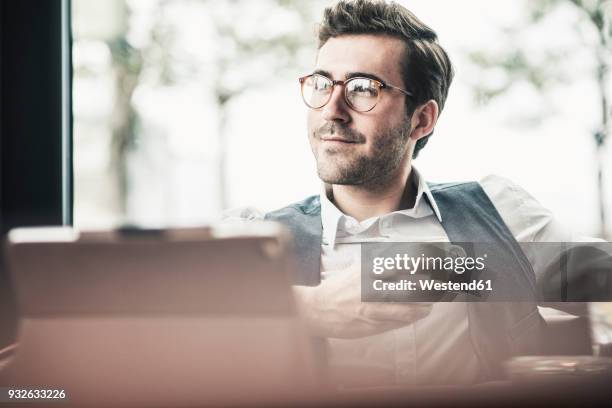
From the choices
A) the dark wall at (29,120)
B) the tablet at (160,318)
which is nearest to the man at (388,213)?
the tablet at (160,318)

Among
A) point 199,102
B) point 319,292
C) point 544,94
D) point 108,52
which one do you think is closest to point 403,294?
point 319,292

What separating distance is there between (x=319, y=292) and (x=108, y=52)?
1020 mm

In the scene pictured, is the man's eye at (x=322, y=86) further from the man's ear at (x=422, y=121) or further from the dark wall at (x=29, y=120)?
the dark wall at (x=29, y=120)

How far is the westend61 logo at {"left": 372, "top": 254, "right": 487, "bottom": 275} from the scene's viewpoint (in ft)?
6.41

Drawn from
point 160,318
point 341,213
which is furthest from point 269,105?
point 160,318

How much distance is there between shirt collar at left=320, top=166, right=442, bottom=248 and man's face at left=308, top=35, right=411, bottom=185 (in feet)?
0.22

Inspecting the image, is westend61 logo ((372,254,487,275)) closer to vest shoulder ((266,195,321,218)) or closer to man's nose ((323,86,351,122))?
vest shoulder ((266,195,321,218))

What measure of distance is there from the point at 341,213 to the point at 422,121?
0.37m

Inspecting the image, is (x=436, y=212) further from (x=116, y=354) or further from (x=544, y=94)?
(x=116, y=354)

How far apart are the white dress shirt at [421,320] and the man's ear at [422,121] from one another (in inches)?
4.8

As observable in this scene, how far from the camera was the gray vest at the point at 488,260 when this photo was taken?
193cm

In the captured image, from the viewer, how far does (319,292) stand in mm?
1922

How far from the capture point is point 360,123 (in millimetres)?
1939

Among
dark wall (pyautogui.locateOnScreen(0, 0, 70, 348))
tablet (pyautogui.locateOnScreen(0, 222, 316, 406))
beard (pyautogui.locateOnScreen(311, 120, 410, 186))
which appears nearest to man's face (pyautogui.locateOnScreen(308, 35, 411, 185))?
beard (pyautogui.locateOnScreen(311, 120, 410, 186))
